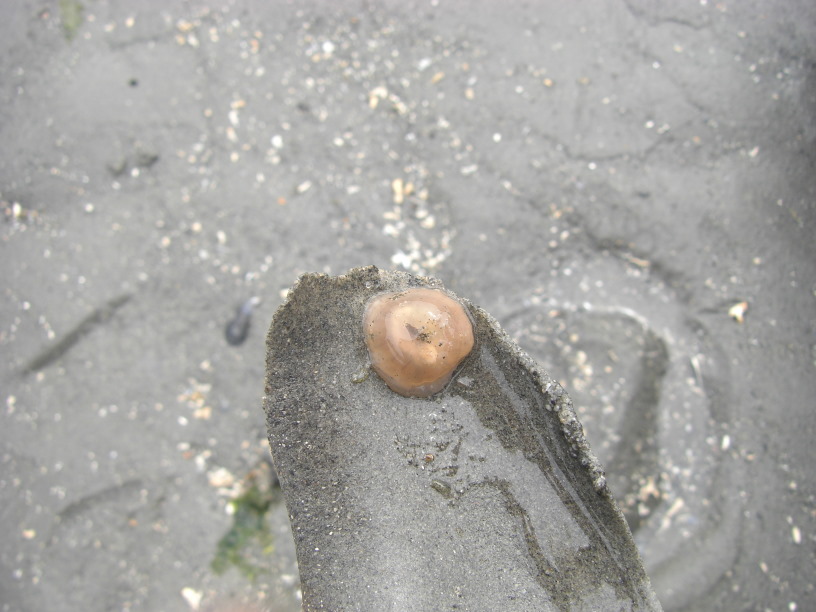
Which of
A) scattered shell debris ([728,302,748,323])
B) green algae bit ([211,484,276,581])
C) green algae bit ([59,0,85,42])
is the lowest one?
green algae bit ([211,484,276,581])

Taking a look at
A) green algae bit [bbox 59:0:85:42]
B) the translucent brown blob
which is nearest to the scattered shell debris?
the translucent brown blob

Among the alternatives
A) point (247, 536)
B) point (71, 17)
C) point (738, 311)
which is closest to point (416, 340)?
point (247, 536)

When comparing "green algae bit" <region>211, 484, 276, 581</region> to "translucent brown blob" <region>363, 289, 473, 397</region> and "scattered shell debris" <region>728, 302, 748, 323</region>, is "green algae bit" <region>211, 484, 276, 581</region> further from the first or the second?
"scattered shell debris" <region>728, 302, 748, 323</region>

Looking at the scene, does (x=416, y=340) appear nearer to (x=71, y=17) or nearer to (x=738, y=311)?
(x=738, y=311)


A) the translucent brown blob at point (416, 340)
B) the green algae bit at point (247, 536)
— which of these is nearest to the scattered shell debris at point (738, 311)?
the translucent brown blob at point (416, 340)

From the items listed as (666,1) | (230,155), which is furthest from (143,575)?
(666,1)
